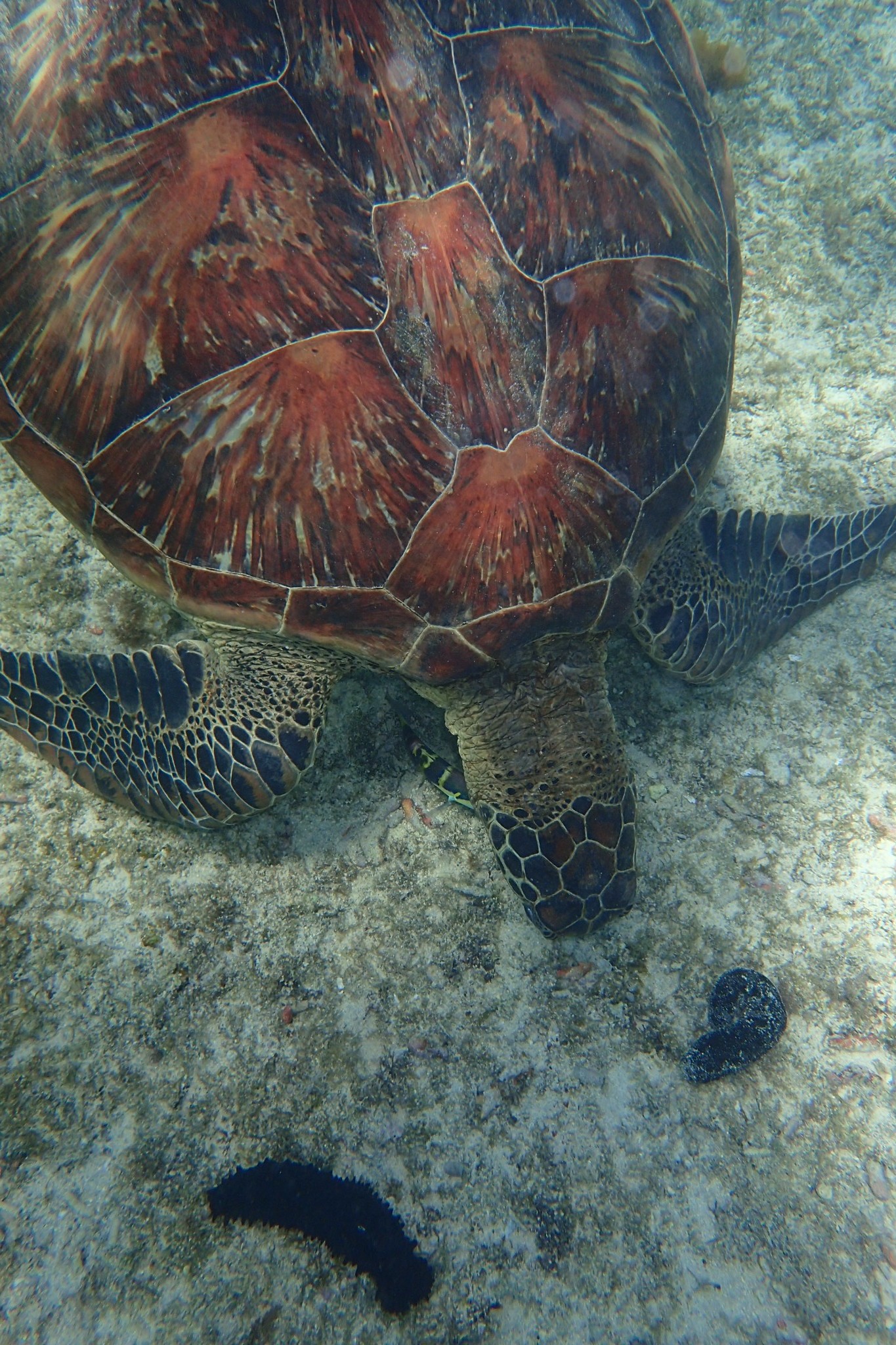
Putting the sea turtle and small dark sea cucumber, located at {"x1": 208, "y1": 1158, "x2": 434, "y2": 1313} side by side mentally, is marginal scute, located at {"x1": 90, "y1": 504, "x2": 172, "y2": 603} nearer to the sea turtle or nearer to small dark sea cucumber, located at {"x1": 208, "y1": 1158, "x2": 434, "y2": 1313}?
the sea turtle

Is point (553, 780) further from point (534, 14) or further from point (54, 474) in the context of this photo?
point (534, 14)

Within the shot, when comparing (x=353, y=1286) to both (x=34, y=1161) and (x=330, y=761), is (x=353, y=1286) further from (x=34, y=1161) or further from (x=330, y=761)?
(x=330, y=761)

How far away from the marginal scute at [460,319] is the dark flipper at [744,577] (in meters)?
0.82

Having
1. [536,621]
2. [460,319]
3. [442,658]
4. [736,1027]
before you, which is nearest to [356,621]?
[442,658]

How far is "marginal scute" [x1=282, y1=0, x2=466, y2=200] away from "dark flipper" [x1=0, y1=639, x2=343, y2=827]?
117cm

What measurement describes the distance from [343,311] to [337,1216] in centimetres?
210

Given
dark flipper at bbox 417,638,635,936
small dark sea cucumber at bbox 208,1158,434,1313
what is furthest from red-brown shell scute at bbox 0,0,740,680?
small dark sea cucumber at bbox 208,1158,434,1313

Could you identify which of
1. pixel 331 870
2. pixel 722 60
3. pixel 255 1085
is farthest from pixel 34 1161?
pixel 722 60

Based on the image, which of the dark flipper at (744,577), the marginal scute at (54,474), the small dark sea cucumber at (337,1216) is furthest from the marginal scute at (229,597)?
the small dark sea cucumber at (337,1216)

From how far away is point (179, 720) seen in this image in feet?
6.54

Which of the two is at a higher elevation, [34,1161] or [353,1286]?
[34,1161]

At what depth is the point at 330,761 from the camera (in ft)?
6.98

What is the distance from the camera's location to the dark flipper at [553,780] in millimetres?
1821

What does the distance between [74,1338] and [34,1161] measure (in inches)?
13.9
